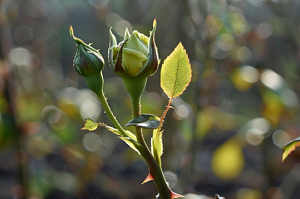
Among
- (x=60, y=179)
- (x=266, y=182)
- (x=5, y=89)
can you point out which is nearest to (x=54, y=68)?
(x=60, y=179)

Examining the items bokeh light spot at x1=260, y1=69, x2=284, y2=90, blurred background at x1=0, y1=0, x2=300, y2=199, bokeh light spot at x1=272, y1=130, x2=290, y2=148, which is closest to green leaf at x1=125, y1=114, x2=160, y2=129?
blurred background at x1=0, y1=0, x2=300, y2=199

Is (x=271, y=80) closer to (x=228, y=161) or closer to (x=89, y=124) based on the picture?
(x=228, y=161)

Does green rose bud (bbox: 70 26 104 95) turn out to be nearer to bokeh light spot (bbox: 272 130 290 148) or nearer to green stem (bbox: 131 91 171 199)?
green stem (bbox: 131 91 171 199)

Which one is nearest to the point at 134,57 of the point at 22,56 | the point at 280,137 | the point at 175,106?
the point at 175,106

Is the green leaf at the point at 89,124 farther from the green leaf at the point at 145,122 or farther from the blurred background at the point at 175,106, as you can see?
the blurred background at the point at 175,106

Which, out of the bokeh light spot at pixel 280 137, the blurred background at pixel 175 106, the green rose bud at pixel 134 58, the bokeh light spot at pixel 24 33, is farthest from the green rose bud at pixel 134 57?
the bokeh light spot at pixel 24 33
